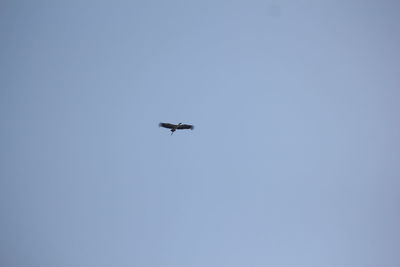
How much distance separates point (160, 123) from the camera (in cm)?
19975

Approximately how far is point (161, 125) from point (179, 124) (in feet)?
7.78

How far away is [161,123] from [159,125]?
62 cm

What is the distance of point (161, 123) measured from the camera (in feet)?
656

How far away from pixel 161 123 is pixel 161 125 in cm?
29

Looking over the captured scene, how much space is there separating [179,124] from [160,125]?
8.23 feet

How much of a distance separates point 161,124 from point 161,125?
0.60 ft

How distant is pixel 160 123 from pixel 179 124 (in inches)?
98.6

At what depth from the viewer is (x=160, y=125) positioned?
655 feet

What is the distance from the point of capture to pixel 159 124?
19950cm

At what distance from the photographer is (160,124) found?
655ft

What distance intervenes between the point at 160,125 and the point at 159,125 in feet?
0.92

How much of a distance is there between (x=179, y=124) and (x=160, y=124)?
2.50 metres

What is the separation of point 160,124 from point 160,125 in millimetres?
182
